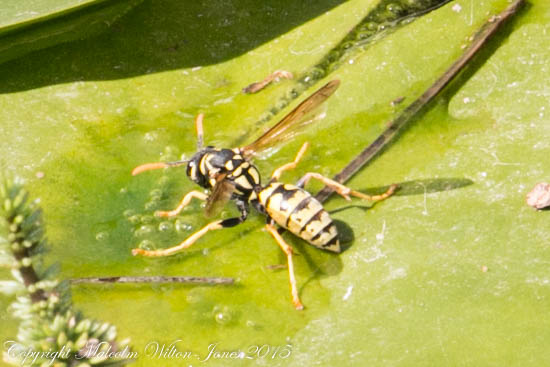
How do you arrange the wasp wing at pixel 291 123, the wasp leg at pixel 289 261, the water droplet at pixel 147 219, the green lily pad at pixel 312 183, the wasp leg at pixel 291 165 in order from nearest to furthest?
the green lily pad at pixel 312 183 < the wasp leg at pixel 289 261 < the wasp wing at pixel 291 123 < the water droplet at pixel 147 219 < the wasp leg at pixel 291 165

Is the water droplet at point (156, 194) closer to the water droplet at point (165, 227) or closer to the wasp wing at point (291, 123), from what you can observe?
the water droplet at point (165, 227)

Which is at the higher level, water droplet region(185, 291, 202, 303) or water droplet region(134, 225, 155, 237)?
water droplet region(134, 225, 155, 237)

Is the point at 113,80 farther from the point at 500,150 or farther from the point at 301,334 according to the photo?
the point at 500,150

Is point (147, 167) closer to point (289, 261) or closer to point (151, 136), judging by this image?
point (151, 136)

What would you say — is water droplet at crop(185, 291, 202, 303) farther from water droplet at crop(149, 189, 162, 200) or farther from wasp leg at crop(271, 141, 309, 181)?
wasp leg at crop(271, 141, 309, 181)

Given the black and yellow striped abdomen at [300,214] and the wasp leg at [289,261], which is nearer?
the wasp leg at [289,261]

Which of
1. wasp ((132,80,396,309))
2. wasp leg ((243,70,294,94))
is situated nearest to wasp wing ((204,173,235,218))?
wasp ((132,80,396,309))

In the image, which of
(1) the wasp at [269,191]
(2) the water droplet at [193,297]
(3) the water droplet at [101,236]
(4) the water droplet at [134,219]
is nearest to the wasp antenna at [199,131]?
(1) the wasp at [269,191]
